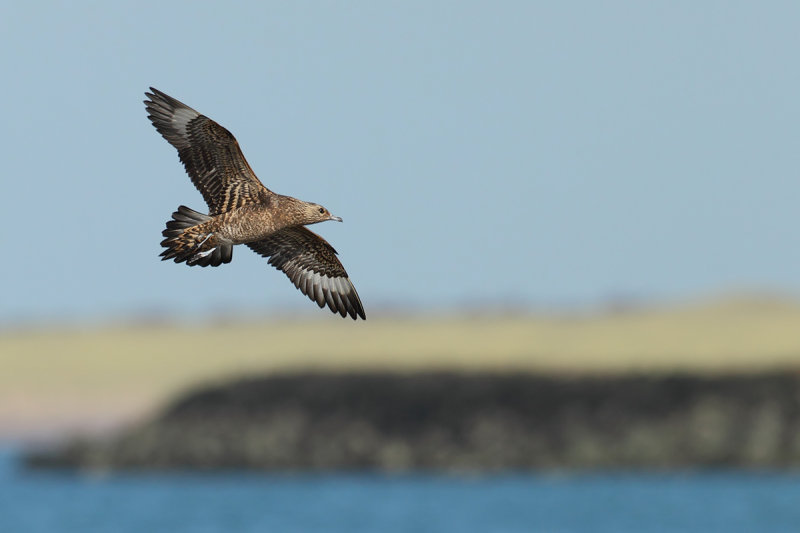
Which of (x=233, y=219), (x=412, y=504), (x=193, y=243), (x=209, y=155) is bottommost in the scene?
(x=412, y=504)

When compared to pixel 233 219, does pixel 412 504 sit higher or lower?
lower

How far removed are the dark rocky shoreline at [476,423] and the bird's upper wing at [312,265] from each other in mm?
33326

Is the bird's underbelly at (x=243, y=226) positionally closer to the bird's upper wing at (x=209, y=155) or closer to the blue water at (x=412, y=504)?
the bird's upper wing at (x=209, y=155)

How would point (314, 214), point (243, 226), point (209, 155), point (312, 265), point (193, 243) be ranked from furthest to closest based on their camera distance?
point (312, 265)
point (209, 155)
point (314, 214)
point (243, 226)
point (193, 243)

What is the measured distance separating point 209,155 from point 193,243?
4.96 ft

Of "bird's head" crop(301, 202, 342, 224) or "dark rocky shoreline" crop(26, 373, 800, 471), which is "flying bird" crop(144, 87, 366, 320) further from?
"dark rocky shoreline" crop(26, 373, 800, 471)

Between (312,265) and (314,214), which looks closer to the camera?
(314,214)

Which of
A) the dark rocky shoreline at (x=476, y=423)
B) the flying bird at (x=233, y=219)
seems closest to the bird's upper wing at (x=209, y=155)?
the flying bird at (x=233, y=219)

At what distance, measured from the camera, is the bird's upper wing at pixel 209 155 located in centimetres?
1377

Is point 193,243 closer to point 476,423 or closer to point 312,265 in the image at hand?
point 312,265

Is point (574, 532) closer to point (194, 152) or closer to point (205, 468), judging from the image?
point (205, 468)

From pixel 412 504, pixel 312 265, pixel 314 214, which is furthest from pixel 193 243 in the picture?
pixel 412 504

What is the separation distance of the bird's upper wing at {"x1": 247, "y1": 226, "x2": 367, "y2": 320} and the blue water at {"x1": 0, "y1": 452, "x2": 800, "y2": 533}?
27724mm

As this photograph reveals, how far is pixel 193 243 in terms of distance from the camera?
12.7 metres
